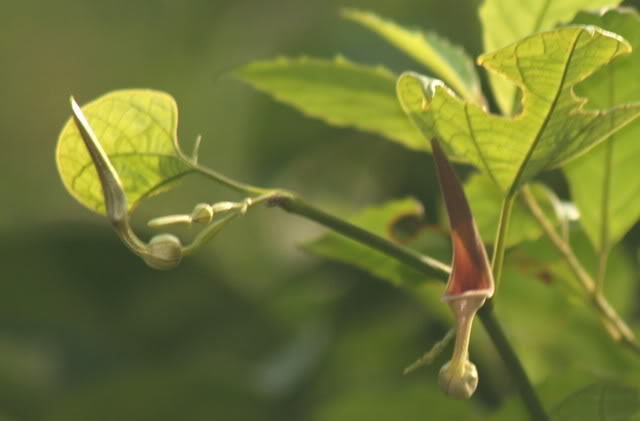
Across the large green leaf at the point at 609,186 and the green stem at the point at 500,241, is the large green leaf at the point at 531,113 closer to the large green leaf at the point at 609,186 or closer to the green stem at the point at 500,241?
the green stem at the point at 500,241

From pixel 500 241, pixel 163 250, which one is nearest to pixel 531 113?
pixel 500 241

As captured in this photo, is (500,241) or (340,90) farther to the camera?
(340,90)

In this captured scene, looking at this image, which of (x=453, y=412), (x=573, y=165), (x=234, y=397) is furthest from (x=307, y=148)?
(x=573, y=165)

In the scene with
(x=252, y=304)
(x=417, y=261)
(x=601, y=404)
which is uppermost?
(x=417, y=261)

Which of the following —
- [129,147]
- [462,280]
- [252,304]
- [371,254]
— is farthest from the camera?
[252,304]

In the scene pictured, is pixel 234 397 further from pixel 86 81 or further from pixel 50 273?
pixel 86 81

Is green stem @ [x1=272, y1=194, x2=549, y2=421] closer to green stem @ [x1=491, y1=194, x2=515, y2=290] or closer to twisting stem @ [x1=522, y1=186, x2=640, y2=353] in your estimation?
green stem @ [x1=491, y1=194, x2=515, y2=290]

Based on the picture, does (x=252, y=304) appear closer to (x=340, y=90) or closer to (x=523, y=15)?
(x=340, y=90)
